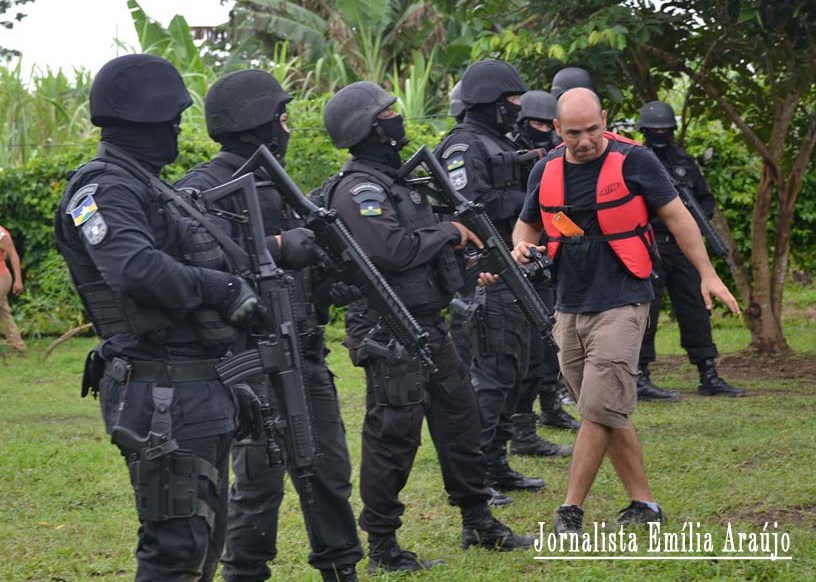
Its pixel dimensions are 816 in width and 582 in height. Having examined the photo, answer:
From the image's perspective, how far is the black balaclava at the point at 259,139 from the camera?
478 cm

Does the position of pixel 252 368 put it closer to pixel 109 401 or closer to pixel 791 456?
pixel 109 401

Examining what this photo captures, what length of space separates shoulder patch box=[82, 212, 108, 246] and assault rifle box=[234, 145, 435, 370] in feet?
3.16

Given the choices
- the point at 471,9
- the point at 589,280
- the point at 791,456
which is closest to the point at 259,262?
the point at 589,280

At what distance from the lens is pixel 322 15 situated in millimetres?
24688

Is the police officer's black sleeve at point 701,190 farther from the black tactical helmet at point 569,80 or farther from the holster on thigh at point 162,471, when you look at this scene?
the holster on thigh at point 162,471

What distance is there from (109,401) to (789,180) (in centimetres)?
838

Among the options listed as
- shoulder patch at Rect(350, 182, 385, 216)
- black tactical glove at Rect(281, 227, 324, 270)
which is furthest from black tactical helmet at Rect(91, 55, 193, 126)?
shoulder patch at Rect(350, 182, 385, 216)

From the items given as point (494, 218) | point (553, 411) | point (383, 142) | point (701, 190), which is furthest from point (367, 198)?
point (701, 190)

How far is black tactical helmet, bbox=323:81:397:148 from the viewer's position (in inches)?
211

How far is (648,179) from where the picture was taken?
5.57 meters

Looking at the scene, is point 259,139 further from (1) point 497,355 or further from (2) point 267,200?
(1) point 497,355

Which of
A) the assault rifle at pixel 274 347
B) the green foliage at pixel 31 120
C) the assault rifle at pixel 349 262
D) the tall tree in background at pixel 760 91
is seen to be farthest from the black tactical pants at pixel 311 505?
the green foliage at pixel 31 120

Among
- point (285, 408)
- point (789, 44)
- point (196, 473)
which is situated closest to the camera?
point (196, 473)

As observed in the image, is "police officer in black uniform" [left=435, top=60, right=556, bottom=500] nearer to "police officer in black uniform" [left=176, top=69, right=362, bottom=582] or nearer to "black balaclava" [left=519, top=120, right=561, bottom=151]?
"black balaclava" [left=519, top=120, right=561, bottom=151]
